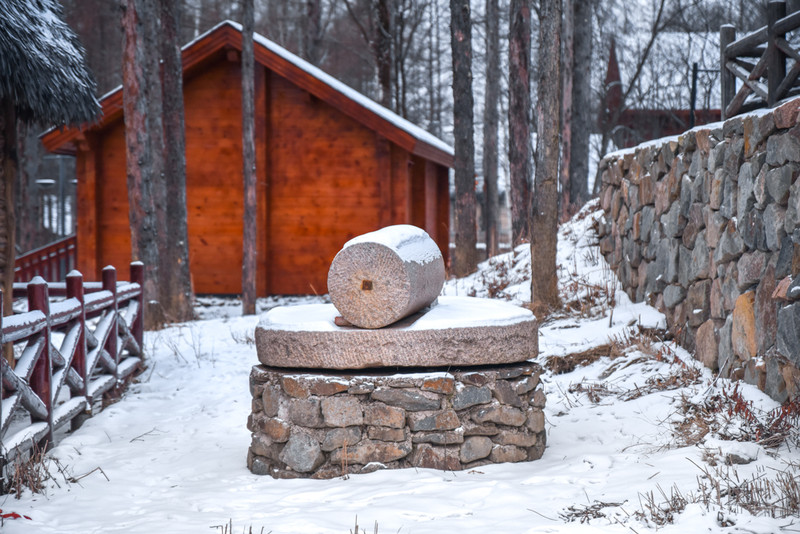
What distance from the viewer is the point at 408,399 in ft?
14.6

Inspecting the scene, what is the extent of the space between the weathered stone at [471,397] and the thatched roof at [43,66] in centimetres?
432

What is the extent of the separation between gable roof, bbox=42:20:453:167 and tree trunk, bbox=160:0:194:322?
1.21 m

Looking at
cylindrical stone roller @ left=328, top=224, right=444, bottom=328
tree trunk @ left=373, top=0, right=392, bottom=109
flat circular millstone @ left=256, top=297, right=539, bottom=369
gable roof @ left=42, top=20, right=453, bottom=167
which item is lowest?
flat circular millstone @ left=256, top=297, right=539, bottom=369

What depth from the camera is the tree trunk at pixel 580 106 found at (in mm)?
14945

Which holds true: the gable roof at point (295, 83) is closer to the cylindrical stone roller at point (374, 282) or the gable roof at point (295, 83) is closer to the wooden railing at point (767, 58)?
the wooden railing at point (767, 58)

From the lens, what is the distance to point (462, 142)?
12.6m

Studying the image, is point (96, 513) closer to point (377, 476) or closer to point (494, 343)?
point (377, 476)

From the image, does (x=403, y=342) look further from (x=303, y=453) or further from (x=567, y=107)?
(x=567, y=107)

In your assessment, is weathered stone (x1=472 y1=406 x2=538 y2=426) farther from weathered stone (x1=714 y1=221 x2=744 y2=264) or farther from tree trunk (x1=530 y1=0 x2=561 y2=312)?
tree trunk (x1=530 y1=0 x2=561 y2=312)

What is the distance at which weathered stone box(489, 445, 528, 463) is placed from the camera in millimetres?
4535

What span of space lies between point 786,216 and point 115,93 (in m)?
11.6

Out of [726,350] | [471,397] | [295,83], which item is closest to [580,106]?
[295,83]

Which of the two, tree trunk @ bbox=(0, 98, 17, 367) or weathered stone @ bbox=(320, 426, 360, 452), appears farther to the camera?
tree trunk @ bbox=(0, 98, 17, 367)

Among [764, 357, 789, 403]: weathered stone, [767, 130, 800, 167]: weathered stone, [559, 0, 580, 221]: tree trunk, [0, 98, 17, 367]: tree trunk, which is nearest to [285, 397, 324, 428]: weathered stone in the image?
[764, 357, 789, 403]: weathered stone
